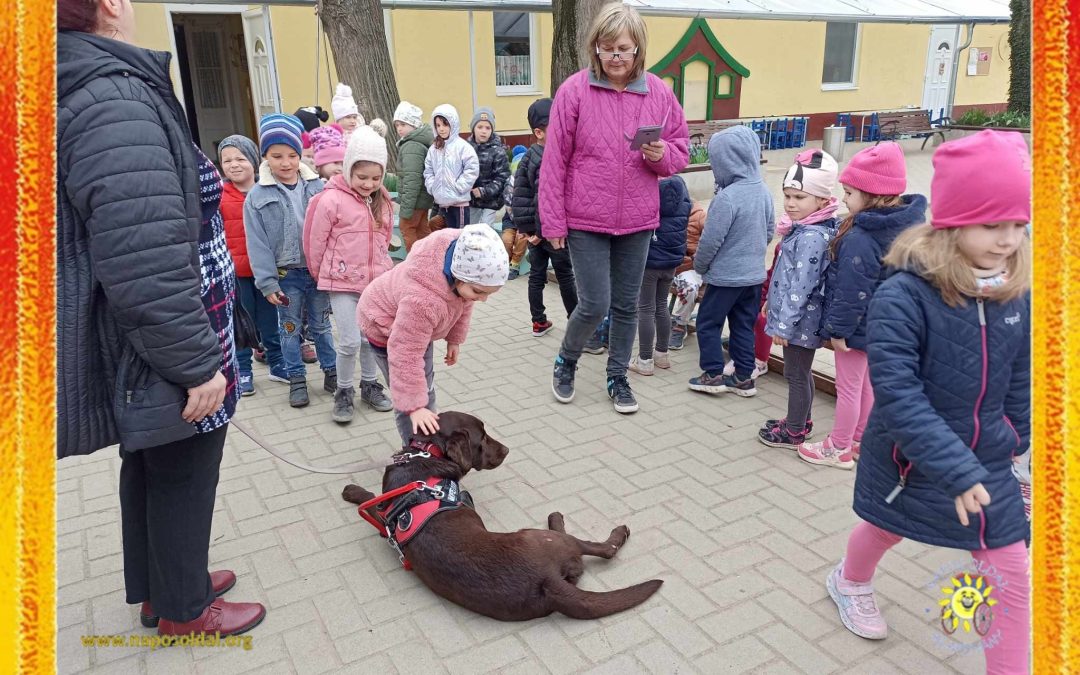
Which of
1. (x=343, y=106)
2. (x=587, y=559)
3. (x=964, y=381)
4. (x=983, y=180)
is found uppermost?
(x=343, y=106)

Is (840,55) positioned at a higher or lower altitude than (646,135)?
higher

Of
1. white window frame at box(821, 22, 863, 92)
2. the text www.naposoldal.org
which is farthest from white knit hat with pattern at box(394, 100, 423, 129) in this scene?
white window frame at box(821, 22, 863, 92)

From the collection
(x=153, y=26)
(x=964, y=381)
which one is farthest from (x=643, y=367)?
(x=153, y=26)

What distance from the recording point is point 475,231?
301 cm

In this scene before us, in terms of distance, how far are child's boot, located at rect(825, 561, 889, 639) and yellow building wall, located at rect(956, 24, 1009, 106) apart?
2447 centimetres

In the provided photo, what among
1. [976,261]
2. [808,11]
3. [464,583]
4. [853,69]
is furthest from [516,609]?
[853,69]

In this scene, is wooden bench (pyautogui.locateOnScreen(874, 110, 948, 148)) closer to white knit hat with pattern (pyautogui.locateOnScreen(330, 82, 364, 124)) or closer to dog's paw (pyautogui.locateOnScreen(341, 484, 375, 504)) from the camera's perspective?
white knit hat with pattern (pyautogui.locateOnScreen(330, 82, 364, 124))

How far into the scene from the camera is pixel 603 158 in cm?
405

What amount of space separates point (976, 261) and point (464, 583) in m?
1.95

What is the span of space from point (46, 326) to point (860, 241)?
128 inches

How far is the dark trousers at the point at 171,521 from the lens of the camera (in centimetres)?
226

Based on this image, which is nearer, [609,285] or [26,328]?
[26,328]

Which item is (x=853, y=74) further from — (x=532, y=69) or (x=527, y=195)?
(x=527, y=195)

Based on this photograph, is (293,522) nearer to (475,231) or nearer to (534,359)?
(475,231)
